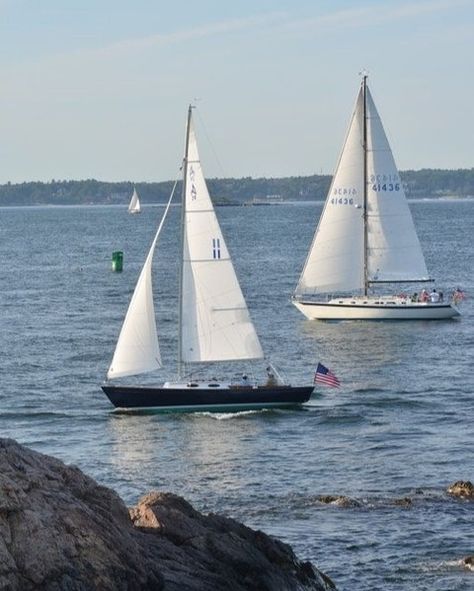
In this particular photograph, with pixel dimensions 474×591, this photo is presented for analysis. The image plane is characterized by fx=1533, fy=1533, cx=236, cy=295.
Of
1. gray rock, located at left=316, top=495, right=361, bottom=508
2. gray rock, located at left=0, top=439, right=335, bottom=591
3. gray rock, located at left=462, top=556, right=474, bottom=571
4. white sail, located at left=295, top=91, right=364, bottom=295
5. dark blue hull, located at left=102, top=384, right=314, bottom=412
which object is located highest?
white sail, located at left=295, top=91, right=364, bottom=295

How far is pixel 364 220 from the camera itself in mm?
84625

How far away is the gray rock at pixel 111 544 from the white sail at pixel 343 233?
53.8 metres

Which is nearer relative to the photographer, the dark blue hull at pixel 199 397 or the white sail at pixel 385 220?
the dark blue hull at pixel 199 397

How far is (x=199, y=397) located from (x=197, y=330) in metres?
3.03

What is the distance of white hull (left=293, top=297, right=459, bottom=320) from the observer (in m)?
82.9

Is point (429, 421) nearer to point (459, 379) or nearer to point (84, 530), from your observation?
point (459, 379)

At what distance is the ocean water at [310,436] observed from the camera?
36781 millimetres

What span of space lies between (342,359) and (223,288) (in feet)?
51.1

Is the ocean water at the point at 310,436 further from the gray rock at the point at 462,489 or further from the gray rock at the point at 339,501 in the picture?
the gray rock at the point at 462,489

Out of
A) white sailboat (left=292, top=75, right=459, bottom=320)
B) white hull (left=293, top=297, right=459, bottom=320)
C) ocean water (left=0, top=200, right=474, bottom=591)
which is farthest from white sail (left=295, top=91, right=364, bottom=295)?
ocean water (left=0, top=200, right=474, bottom=591)

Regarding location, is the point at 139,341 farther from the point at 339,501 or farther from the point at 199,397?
the point at 339,501

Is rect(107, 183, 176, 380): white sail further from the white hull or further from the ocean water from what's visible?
the white hull

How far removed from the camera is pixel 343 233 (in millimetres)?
84562

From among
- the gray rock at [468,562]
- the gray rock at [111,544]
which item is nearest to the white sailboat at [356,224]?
the gray rock at [468,562]
